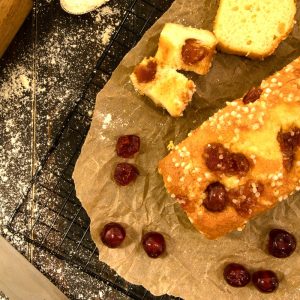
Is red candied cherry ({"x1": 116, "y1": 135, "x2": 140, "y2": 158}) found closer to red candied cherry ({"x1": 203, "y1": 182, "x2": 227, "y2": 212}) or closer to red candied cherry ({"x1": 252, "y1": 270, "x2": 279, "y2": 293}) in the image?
red candied cherry ({"x1": 203, "y1": 182, "x2": 227, "y2": 212})

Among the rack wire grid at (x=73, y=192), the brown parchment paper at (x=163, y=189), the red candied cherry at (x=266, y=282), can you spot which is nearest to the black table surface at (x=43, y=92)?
the rack wire grid at (x=73, y=192)

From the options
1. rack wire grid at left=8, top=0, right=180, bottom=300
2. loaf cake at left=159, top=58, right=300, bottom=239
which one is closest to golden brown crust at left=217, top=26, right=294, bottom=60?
loaf cake at left=159, top=58, right=300, bottom=239

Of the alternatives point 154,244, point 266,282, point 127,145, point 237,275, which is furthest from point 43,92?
point 266,282

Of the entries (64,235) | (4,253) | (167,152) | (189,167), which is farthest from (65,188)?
(189,167)

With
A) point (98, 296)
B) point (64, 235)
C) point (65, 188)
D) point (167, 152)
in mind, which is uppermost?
point (167, 152)

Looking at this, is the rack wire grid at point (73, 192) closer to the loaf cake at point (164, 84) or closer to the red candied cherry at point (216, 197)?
the loaf cake at point (164, 84)

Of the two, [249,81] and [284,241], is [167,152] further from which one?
[284,241]

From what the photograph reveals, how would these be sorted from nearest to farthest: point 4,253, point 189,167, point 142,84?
1. point 189,167
2. point 142,84
3. point 4,253
